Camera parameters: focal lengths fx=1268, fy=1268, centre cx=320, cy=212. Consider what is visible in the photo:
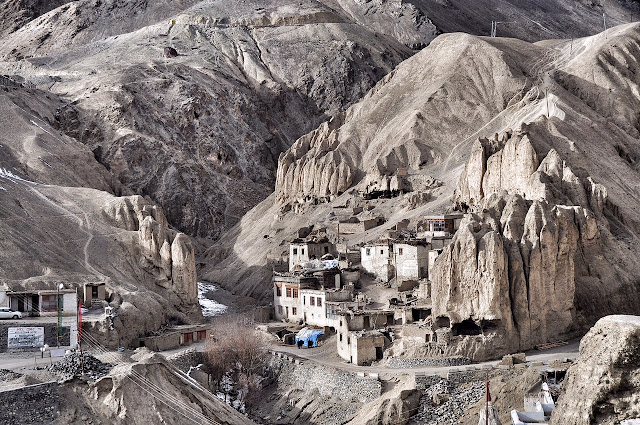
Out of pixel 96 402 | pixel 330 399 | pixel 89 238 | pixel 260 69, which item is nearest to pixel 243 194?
pixel 260 69

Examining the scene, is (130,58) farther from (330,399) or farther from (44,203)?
(330,399)

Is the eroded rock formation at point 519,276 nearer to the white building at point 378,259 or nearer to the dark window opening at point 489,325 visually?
the dark window opening at point 489,325

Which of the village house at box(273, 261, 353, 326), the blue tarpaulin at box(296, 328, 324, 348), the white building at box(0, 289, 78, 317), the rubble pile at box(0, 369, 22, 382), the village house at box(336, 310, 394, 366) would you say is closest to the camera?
the rubble pile at box(0, 369, 22, 382)

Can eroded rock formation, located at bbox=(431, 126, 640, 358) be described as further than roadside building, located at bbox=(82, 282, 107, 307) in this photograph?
No

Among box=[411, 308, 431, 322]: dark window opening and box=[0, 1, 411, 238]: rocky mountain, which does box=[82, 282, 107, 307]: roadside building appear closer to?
box=[411, 308, 431, 322]: dark window opening

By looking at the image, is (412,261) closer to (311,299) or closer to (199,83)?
(311,299)

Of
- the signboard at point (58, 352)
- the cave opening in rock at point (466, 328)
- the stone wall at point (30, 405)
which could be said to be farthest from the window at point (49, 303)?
A: the cave opening in rock at point (466, 328)

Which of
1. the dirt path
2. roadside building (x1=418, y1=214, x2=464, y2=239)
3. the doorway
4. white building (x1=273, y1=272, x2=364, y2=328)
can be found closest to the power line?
the dirt path
